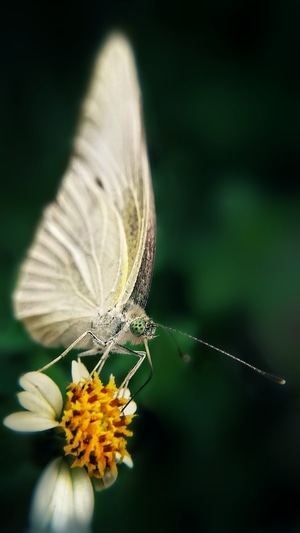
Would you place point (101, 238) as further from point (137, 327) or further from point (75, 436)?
point (75, 436)

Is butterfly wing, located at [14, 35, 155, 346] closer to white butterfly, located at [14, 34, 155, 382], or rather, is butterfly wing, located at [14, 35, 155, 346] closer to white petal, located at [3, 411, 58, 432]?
white butterfly, located at [14, 34, 155, 382]

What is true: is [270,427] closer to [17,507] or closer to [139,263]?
[139,263]

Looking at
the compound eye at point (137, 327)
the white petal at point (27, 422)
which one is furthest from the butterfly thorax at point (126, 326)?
the white petal at point (27, 422)

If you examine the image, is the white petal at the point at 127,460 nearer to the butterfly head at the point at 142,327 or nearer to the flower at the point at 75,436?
the flower at the point at 75,436

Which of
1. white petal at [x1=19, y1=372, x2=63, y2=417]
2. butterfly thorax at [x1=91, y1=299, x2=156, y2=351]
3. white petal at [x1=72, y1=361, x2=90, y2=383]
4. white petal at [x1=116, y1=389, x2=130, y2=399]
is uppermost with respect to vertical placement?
butterfly thorax at [x1=91, y1=299, x2=156, y2=351]

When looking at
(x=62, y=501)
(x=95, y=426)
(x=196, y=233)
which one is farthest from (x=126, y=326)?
(x=196, y=233)

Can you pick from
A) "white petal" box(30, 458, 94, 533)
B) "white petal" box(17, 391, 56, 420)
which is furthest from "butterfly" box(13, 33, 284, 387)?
"white petal" box(30, 458, 94, 533)
